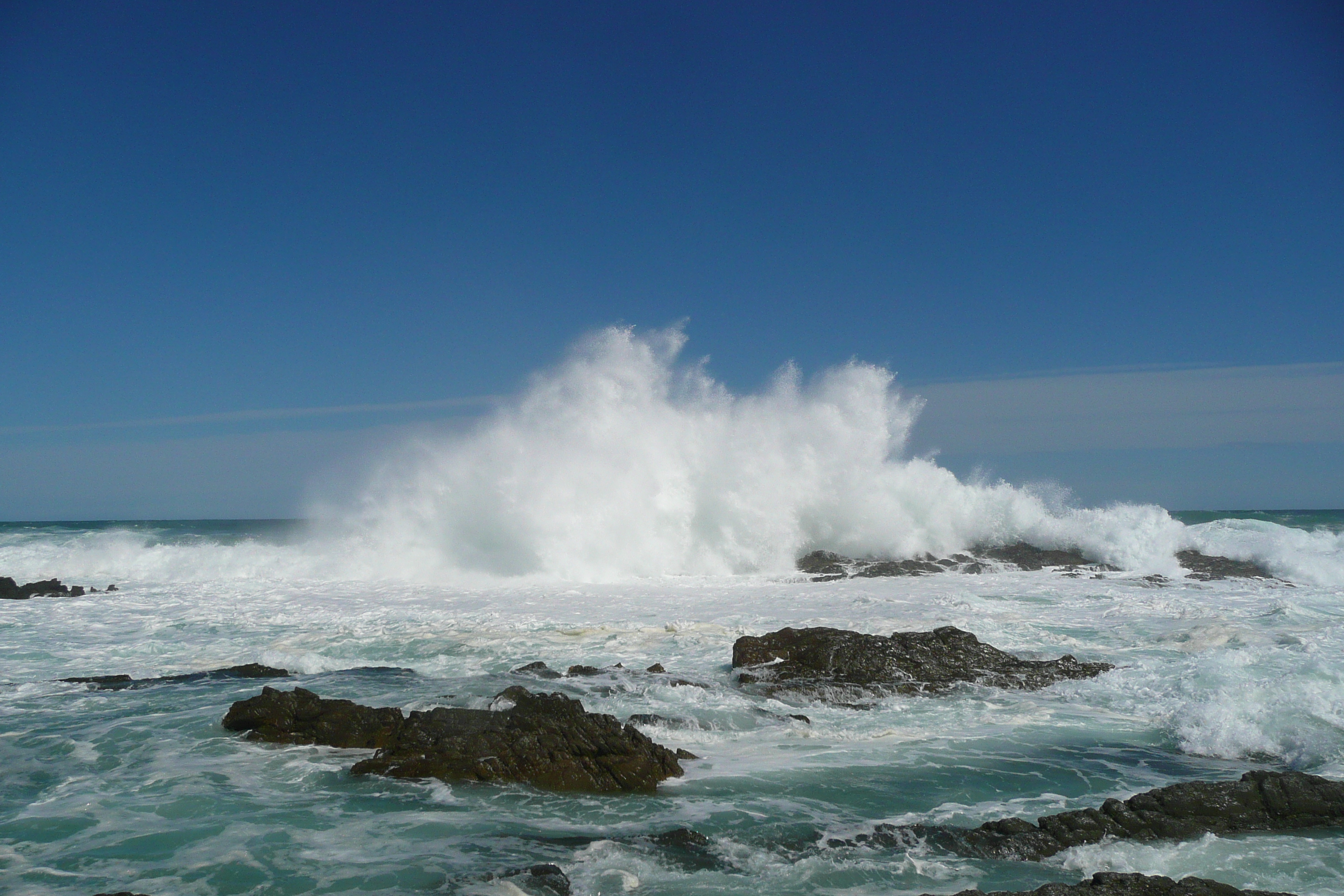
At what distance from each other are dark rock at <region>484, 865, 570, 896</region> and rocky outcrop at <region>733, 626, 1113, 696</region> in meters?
5.23

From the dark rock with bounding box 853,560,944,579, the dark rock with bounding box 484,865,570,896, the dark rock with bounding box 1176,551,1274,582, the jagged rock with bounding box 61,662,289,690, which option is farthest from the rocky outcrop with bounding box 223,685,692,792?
the dark rock with bounding box 1176,551,1274,582

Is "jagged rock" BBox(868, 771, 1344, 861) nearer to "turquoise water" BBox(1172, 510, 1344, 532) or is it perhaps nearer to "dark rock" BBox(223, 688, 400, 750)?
"dark rock" BBox(223, 688, 400, 750)

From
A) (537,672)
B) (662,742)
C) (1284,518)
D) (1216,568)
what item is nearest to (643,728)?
(662,742)

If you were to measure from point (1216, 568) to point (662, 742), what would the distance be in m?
22.2

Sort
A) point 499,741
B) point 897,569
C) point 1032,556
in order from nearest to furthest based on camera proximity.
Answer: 1. point 499,741
2. point 897,569
3. point 1032,556

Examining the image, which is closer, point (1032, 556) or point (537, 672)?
point (537, 672)

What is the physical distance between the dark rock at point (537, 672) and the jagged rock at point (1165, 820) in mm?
5333

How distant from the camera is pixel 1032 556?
26.1m

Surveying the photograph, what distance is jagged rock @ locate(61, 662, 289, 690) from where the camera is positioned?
10289mm

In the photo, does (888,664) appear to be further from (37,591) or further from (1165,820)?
(37,591)

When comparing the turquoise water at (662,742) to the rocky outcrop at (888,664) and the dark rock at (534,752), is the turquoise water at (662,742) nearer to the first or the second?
the dark rock at (534,752)

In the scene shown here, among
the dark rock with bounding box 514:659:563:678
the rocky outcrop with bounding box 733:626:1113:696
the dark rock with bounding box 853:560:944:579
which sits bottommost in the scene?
the dark rock with bounding box 514:659:563:678

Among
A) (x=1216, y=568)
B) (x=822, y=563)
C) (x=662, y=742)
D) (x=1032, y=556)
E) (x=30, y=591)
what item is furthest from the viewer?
(x=1032, y=556)

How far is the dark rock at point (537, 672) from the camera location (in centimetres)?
1016
